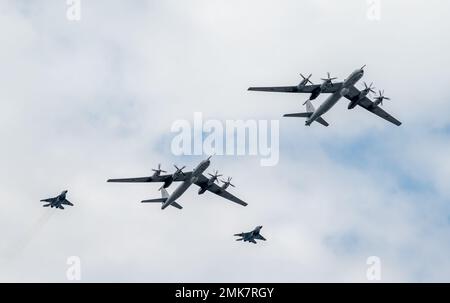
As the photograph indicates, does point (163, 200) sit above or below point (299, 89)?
below

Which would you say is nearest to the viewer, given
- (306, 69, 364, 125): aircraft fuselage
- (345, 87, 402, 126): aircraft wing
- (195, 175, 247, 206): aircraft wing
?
(306, 69, 364, 125): aircraft fuselage

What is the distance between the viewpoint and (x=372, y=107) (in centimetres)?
14875

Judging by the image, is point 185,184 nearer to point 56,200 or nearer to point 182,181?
point 182,181

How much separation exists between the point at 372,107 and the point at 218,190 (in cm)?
3054

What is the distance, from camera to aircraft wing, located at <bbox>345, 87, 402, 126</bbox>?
145 m

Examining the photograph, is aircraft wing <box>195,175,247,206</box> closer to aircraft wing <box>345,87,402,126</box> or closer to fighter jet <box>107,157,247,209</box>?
fighter jet <box>107,157,247,209</box>

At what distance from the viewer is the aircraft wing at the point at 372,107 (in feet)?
475

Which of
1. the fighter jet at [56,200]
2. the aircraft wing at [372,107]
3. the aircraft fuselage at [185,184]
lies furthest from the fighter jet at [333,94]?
the fighter jet at [56,200]

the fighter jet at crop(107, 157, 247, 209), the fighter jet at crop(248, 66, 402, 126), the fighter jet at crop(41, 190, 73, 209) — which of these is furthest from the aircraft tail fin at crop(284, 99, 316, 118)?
the fighter jet at crop(41, 190, 73, 209)

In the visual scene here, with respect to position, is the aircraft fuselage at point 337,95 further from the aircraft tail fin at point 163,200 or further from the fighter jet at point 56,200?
the fighter jet at point 56,200

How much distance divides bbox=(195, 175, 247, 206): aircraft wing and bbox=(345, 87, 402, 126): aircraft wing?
2766 centimetres

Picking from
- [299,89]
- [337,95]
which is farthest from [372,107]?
[299,89]

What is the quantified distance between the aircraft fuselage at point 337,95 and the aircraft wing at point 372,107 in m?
5.63
